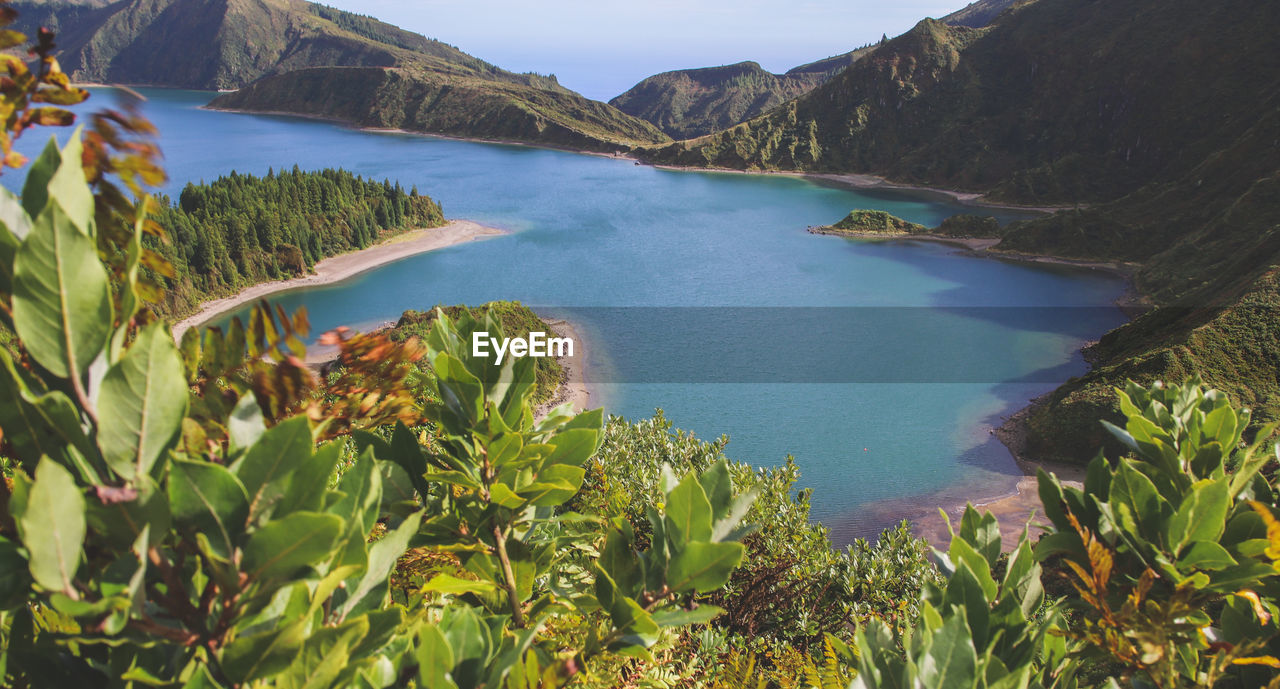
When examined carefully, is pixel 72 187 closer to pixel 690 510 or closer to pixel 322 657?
pixel 322 657

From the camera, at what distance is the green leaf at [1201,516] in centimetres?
149

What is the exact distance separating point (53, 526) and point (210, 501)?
0.14 meters

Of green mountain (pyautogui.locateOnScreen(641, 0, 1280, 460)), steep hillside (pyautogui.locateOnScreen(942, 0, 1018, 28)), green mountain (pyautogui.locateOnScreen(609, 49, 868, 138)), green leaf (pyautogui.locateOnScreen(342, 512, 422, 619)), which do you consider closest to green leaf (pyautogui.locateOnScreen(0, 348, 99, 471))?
green leaf (pyautogui.locateOnScreen(342, 512, 422, 619))

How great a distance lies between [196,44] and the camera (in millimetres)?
152250

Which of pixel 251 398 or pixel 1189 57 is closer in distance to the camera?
pixel 251 398

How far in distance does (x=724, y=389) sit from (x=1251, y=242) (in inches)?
1059

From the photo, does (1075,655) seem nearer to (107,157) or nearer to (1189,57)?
(107,157)

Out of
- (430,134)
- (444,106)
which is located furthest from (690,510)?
(444,106)

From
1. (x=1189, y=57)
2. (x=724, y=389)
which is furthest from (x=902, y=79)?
(x=724, y=389)

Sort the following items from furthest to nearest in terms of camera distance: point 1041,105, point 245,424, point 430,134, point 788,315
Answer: point 430,134 < point 1041,105 < point 788,315 < point 245,424

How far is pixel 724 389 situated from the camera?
2711cm

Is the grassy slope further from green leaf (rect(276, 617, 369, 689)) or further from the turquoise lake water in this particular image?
green leaf (rect(276, 617, 369, 689))

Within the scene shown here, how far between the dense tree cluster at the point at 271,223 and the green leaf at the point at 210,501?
37869 mm

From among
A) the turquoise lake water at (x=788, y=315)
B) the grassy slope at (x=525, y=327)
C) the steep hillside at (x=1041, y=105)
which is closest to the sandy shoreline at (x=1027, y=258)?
the turquoise lake water at (x=788, y=315)
